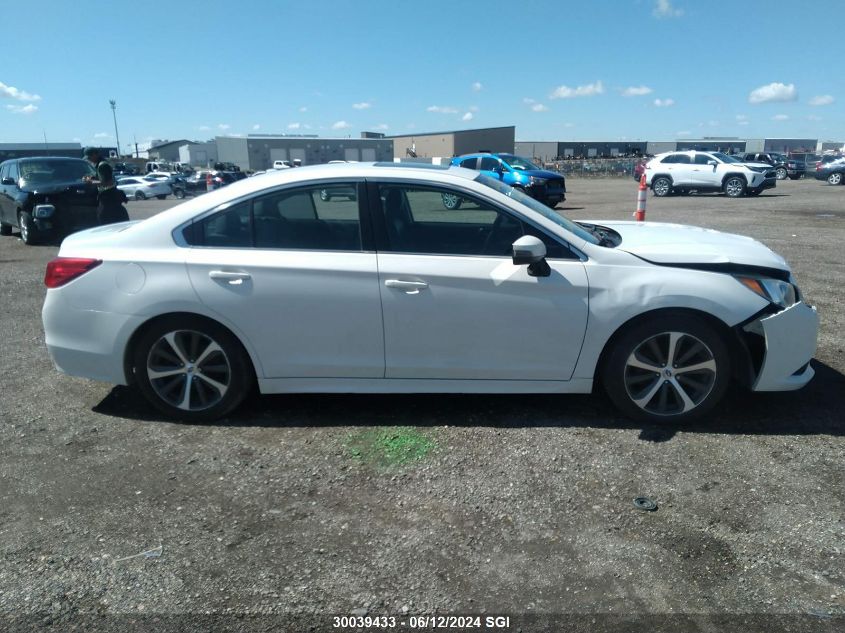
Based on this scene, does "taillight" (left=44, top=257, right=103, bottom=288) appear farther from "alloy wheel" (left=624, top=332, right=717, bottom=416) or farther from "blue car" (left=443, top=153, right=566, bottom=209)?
"blue car" (left=443, top=153, right=566, bottom=209)

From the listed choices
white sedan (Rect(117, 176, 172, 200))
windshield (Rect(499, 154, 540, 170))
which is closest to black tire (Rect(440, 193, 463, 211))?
windshield (Rect(499, 154, 540, 170))

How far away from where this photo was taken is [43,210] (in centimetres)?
1203

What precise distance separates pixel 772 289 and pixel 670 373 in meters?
0.80

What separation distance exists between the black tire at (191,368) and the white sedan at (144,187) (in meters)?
37.5

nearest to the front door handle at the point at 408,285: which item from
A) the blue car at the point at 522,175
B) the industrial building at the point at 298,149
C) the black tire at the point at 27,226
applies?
the black tire at the point at 27,226

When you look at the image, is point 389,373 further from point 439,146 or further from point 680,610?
point 439,146

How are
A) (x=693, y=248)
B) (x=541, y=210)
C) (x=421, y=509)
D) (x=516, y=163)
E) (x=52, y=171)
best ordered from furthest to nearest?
1. (x=516, y=163)
2. (x=52, y=171)
3. (x=541, y=210)
4. (x=693, y=248)
5. (x=421, y=509)

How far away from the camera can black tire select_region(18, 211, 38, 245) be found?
12312mm

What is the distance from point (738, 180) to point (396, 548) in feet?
84.4

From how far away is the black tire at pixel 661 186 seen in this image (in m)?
26.1

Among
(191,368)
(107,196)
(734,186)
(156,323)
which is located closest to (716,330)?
(191,368)

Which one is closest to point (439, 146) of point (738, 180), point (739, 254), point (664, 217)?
point (738, 180)

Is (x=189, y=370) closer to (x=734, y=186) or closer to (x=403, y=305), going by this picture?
(x=403, y=305)

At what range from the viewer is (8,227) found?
46.9ft
